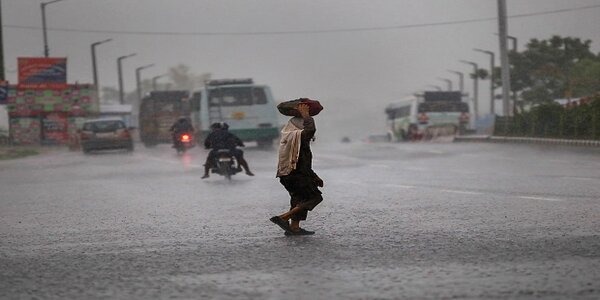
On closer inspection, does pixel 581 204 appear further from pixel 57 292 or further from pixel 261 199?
pixel 57 292

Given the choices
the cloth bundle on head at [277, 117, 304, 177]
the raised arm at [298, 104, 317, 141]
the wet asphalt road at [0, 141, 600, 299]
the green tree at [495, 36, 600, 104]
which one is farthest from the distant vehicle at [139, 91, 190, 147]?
the raised arm at [298, 104, 317, 141]

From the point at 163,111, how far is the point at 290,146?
141ft

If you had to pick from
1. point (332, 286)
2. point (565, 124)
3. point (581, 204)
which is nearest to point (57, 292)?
point (332, 286)

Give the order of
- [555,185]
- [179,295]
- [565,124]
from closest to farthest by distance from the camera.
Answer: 1. [179,295]
2. [555,185]
3. [565,124]

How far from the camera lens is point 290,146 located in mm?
10305

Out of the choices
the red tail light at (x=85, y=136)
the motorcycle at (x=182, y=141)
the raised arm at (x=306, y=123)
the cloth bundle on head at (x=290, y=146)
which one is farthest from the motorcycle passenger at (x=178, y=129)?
the raised arm at (x=306, y=123)

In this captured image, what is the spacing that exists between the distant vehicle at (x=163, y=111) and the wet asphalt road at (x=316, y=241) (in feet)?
107

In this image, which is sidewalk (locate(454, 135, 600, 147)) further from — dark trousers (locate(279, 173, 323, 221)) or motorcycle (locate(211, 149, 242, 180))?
dark trousers (locate(279, 173, 323, 221))

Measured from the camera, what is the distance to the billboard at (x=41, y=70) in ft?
230

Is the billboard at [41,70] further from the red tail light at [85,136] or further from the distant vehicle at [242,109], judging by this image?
the distant vehicle at [242,109]

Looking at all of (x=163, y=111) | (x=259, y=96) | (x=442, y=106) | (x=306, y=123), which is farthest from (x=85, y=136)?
(x=306, y=123)

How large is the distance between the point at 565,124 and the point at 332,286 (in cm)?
3343

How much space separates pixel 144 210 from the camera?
1406 cm

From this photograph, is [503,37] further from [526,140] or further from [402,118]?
[402,118]
